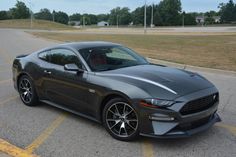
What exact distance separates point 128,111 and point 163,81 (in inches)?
25.7

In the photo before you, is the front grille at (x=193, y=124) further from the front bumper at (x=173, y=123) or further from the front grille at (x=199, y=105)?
the front grille at (x=199, y=105)

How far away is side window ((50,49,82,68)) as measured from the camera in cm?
579

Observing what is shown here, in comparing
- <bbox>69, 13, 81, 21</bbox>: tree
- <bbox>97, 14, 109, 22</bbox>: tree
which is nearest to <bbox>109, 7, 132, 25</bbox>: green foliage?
<bbox>97, 14, 109, 22</bbox>: tree

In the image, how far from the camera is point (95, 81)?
5191mm

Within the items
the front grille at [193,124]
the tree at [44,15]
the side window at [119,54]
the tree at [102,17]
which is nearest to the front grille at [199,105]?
the front grille at [193,124]

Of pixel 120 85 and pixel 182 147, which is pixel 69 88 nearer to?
pixel 120 85

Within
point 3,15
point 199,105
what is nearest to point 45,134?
point 199,105

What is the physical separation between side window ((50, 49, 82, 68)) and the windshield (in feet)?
0.52

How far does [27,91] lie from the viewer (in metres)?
6.91

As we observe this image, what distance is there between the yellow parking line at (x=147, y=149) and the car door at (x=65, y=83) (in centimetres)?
110

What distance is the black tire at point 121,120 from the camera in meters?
4.73

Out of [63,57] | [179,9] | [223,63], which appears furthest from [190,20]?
[63,57]

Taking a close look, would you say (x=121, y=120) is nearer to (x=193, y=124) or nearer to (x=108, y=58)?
(x=193, y=124)

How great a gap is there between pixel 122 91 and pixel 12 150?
66.5 inches
